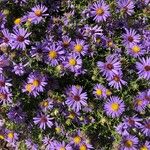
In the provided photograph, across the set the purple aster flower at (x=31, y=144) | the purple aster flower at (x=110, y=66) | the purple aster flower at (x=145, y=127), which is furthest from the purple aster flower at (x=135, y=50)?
the purple aster flower at (x=31, y=144)

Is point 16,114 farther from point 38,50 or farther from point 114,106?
point 114,106

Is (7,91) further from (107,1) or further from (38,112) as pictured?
(107,1)

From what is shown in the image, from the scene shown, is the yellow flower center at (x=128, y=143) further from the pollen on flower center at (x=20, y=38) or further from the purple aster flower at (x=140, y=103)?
the pollen on flower center at (x=20, y=38)

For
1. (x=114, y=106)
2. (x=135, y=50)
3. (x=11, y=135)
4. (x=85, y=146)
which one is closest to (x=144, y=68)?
(x=135, y=50)

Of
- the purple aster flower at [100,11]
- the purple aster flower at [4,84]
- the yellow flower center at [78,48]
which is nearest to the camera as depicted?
the purple aster flower at [4,84]

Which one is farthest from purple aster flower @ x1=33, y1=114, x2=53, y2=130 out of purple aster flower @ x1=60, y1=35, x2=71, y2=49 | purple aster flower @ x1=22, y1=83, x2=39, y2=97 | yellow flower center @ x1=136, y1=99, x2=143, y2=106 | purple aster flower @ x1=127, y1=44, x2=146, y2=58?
purple aster flower @ x1=127, y1=44, x2=146, y2=58

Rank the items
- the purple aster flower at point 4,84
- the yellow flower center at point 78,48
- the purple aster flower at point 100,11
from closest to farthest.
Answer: the purple aster flower at point 4,84 → the yellow flower center at point 78,48 → the purple aster flower at point 100,11

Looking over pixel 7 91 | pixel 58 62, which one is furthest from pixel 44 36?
pixel 7 91

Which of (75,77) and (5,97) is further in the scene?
(75,77)
